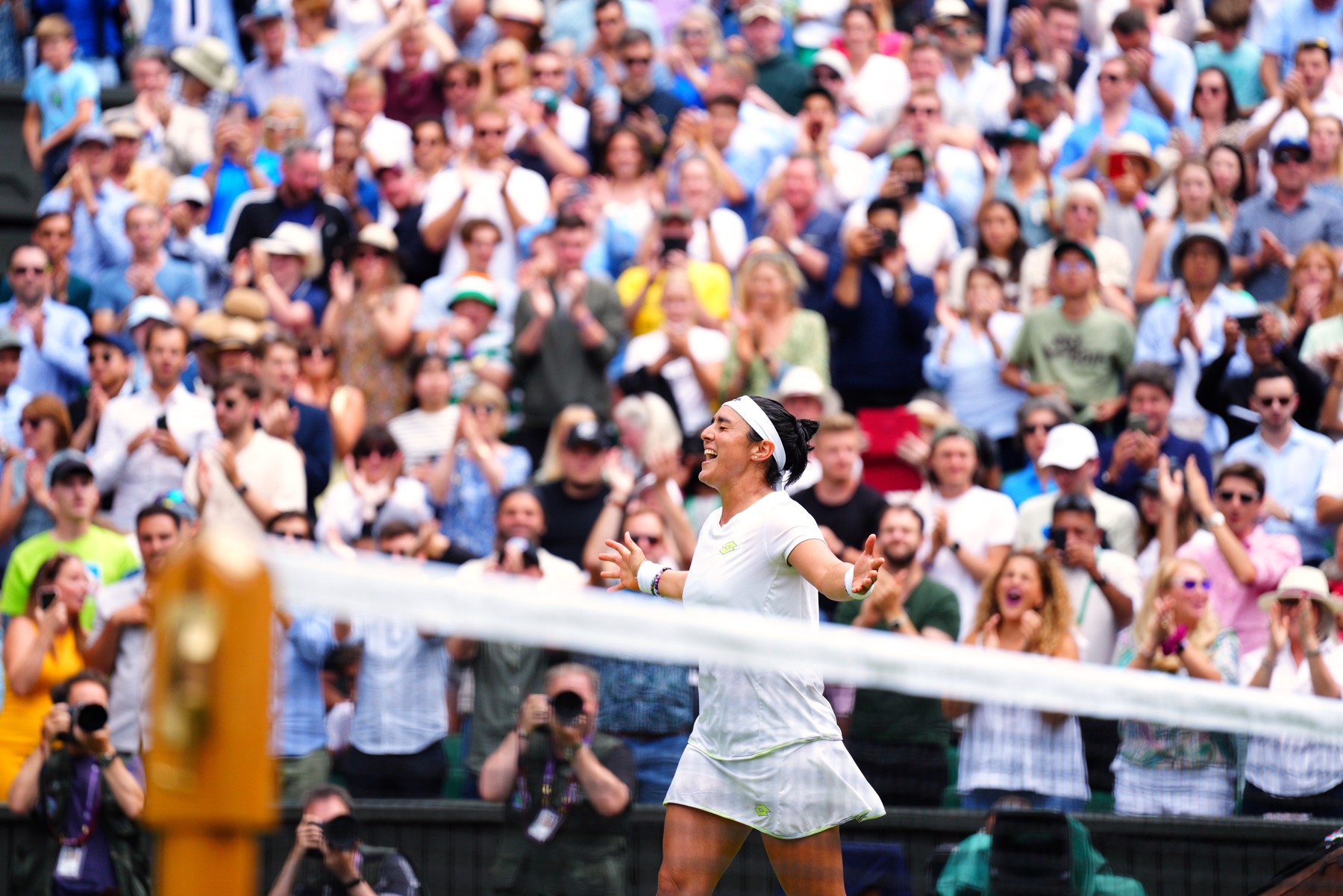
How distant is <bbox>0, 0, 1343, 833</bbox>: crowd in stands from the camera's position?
28.4ft

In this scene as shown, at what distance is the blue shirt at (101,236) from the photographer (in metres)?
13.3

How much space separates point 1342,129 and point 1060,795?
277 inches

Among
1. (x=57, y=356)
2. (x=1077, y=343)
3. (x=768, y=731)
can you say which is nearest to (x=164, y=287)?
(x=57, y=356)

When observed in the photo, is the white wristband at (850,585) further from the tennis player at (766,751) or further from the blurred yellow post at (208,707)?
the blurred yellow post at (208,707)

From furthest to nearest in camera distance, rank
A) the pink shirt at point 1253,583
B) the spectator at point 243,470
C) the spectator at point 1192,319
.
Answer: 1. the spectator at point 1192,319
2. the spectator at point 243,470
3. the pink shirt at point 1253,583

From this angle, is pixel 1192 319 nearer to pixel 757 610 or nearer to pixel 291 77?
pixel 757 610

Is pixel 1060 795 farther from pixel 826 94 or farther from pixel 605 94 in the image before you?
pixel 605 94

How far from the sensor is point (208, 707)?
8.48 feet

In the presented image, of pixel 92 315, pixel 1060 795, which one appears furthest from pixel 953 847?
pixel 92 315

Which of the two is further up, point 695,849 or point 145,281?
point 145,281

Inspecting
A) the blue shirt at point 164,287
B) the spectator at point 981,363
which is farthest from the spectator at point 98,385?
the spectator at point 981,363

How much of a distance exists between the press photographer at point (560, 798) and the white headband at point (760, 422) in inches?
40.7

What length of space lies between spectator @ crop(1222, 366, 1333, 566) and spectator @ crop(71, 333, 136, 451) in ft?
21.6

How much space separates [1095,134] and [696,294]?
3378 millimetres
